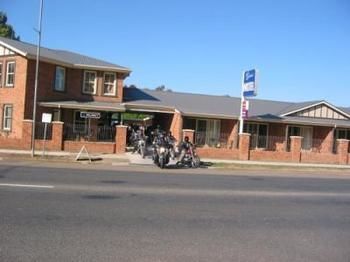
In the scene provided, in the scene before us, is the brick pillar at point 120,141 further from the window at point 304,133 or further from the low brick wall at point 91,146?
the window at point 304,133

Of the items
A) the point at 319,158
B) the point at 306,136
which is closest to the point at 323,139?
the point at 306,136

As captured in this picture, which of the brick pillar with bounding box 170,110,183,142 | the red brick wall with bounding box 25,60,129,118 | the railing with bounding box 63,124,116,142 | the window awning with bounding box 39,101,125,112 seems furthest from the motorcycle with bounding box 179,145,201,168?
the red brick wall with bounding box 25,60,129,118

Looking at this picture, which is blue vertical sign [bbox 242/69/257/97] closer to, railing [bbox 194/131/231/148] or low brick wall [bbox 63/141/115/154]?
railing [bbox 194/131/231/148]

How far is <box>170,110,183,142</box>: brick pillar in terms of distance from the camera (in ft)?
122

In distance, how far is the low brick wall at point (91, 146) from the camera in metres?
31.0

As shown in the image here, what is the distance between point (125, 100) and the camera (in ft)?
129

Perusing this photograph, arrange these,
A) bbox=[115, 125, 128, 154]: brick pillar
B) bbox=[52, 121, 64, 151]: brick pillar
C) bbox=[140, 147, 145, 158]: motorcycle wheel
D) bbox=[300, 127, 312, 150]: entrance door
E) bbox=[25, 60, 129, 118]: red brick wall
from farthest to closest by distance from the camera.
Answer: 1. bbox=[300, 127, 312, 150]: entrance door
2. bbox=[25, 60, 129, 118]: red brick wall
3. bbox=[115, 125, 128, 154]: brick pillar
4. bbox=[52, 121, 64, 151]: brick pillar
5. bbox=[140, 147, 145, 158]: motorcycle wheel

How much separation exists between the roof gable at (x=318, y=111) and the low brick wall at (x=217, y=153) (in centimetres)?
922

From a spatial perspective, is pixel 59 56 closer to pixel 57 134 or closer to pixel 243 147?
pixel 57 134

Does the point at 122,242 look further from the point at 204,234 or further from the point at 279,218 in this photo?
the point at 279,218

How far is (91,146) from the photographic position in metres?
31.4

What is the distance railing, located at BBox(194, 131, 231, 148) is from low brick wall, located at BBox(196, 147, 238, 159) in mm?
2796

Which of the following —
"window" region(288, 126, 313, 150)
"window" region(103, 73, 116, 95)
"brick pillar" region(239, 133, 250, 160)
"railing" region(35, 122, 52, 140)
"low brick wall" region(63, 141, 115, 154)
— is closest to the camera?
"railing" region(35, 122, 52, 140)

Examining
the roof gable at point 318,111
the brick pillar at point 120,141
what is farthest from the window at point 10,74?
the roof gable at point 318,111
